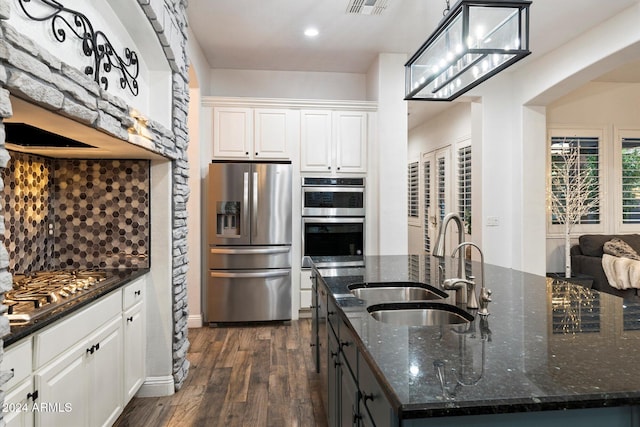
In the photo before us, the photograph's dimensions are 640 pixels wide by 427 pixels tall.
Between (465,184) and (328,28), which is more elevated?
(328,28)

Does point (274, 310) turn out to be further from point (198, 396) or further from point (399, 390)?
point (399, 390)

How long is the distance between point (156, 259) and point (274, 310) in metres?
1.90

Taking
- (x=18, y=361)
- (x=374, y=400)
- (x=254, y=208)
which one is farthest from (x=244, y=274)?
(x=374, y=400)

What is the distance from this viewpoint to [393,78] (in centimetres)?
456

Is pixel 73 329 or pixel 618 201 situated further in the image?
pixel 618 201

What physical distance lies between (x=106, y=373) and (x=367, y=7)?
132 inches

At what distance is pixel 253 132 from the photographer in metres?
4.57

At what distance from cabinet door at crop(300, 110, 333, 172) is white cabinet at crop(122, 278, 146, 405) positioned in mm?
2490

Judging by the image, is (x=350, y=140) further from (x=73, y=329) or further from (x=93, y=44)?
(x=73, y=329)

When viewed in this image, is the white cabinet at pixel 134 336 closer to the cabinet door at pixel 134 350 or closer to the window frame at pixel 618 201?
the cabinet door at pixel 134 350

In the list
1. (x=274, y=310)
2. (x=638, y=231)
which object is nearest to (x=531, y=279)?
(x=274, y=310)

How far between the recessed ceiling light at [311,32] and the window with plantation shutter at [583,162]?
3.85m

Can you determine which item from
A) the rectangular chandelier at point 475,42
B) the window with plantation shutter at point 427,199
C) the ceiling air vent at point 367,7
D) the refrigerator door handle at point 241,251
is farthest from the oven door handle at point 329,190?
the window with plantation shutter at point 427,199

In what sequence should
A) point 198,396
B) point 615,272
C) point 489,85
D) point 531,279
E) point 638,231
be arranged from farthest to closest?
point 638,231 < point 489,85 < point 615,272 < point 198,396 < point 531,279
